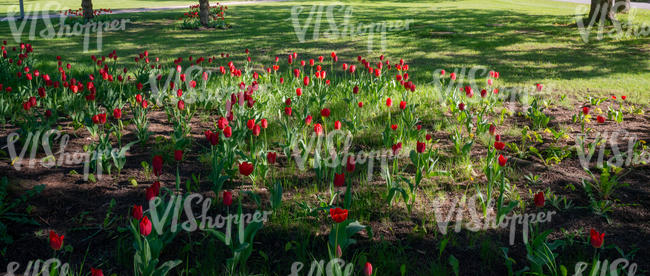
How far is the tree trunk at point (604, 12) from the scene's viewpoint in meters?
12.3

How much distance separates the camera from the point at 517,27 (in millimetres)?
13258

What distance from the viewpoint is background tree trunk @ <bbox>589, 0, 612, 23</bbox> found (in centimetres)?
1231

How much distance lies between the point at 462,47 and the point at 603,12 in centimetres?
509

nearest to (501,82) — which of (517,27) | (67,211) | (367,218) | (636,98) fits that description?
(636,98)

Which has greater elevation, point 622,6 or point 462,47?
point 622,6

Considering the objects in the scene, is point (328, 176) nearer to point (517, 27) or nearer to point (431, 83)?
point (431, 83)

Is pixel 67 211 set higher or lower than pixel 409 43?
lower

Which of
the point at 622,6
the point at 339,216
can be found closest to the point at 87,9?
the point at 339,216

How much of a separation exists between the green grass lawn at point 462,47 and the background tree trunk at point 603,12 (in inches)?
23.7

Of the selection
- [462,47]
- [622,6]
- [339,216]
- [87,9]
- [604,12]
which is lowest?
[339,216]

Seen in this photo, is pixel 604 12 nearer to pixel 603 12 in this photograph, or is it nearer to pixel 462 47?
pixel 603 12

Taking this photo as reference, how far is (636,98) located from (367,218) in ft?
16.0

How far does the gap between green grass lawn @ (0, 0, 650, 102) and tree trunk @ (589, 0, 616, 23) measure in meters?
0.61

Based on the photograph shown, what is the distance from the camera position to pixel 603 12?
12406 millimetres
